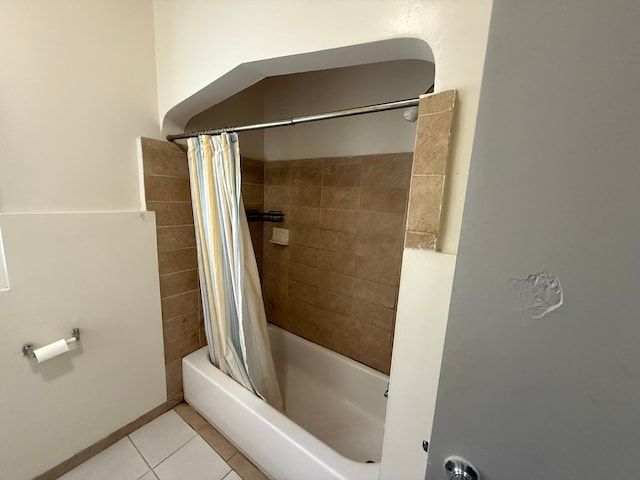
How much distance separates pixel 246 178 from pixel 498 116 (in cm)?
174

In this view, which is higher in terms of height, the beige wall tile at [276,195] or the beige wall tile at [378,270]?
the beige wall tile at [276,195]

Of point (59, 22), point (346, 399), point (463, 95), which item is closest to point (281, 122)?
point (463, 95)

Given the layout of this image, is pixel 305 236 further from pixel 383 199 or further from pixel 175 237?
pixel 175 237

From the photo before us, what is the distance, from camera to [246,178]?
1880mm

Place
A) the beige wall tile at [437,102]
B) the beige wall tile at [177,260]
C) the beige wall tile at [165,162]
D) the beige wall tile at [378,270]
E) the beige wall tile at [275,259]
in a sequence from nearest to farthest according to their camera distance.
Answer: the beige wall tile at [437,102] → the beige wall tile at [165,162] → the beige wall tile at [177,260] → the beige wall tile at [378,270] → the beige wall tile at [275,259]

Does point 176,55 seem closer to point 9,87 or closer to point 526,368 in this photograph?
point 9,87

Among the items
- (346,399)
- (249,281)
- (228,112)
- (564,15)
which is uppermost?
(228,112)

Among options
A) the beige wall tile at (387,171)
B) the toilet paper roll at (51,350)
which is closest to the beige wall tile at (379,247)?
the beige wall tile at (387,171)

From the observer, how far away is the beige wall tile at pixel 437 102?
0.64 metres

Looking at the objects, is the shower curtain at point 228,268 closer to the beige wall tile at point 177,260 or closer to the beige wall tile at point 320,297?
the beige wall tile at point 177,260

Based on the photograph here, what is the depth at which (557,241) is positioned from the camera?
0.35 metres

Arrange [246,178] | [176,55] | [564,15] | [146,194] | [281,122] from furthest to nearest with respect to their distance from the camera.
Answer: [246,178]
[146,194]
[176,55]
[281,122]
[564,15]

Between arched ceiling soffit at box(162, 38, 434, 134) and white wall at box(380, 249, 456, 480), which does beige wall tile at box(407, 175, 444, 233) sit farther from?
arched ceiling soffit at box(162, 38, 434, 134)

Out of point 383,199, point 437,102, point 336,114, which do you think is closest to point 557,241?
point 437,102
